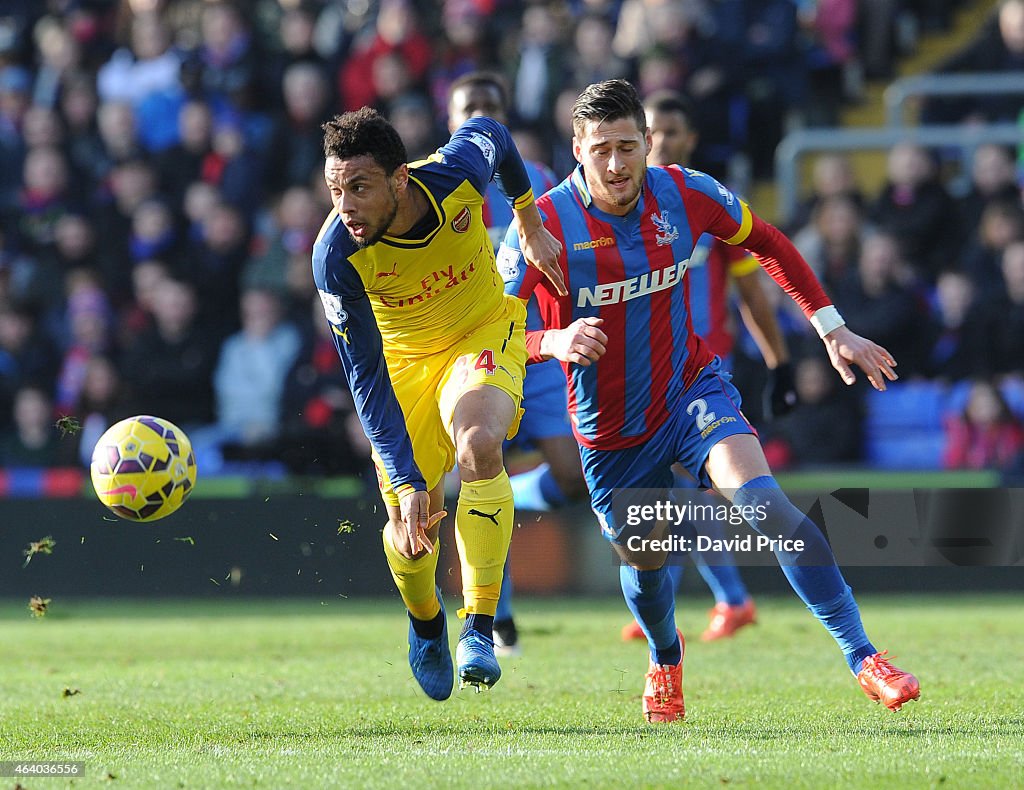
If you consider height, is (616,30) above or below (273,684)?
above

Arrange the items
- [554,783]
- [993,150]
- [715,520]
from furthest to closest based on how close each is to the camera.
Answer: [993,150]
[715,520]
[554,783]

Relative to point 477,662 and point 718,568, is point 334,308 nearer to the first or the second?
point 477,662

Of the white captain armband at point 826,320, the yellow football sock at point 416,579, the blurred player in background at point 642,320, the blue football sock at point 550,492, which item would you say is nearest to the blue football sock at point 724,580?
the blue football sock at point 550,492

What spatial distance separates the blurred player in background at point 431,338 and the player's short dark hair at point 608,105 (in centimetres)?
38

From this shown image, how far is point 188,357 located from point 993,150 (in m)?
7.13

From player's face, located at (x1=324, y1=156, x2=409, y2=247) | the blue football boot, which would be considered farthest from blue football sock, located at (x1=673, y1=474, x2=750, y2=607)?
player's face, located at (x1=324, y1=156, x2=409, y2=247)

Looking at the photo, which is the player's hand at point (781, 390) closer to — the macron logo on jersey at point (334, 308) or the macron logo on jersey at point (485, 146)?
the macron logo on jersey at point (485, 146)

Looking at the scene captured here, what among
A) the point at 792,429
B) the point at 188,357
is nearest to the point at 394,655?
the point at 792,429

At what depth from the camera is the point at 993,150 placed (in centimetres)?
1263

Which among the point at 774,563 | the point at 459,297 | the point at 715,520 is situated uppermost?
the point at 459,297

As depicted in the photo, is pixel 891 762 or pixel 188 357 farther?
pixel 188 357

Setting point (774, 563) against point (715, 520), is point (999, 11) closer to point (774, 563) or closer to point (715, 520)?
point (774, 563)

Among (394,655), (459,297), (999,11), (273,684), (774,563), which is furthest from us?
(999,11)

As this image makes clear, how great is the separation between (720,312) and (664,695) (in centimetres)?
325
